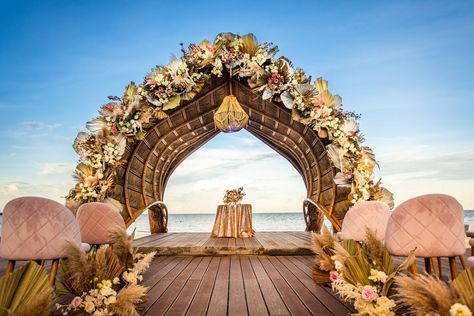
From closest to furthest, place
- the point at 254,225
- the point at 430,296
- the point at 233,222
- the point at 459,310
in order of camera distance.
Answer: the point at 459,310 → the point at 430,296 → the point at 233,222 → the point at 254,225

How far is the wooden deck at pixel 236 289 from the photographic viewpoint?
88.3 inches

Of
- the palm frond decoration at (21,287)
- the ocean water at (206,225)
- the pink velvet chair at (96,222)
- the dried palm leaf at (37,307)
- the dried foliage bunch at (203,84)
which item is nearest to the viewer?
the dried palm leaf at (37,307)

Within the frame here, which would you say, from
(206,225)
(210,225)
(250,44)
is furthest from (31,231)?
(210,225)

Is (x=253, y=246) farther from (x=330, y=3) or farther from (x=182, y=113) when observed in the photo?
(x=330, y=3)

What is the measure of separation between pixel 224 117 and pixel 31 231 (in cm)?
334

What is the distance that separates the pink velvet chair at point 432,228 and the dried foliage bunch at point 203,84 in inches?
85.3

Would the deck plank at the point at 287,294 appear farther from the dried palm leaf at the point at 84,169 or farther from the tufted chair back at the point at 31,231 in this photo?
the dried palm leaf at the point at 84,169

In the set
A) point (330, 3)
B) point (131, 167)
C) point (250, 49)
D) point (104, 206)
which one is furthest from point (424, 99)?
point (104, 206)

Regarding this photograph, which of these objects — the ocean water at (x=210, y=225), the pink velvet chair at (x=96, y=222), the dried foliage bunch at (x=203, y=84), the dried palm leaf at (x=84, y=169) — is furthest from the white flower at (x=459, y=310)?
the ocean water at (x=210, y=225)

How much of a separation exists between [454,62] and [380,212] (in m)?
6.35

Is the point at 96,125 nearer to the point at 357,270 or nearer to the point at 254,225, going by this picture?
the point at 357,270

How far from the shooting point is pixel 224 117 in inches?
202

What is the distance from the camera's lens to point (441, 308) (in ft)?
3.47

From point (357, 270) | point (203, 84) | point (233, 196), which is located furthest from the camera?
point (233, 196)
